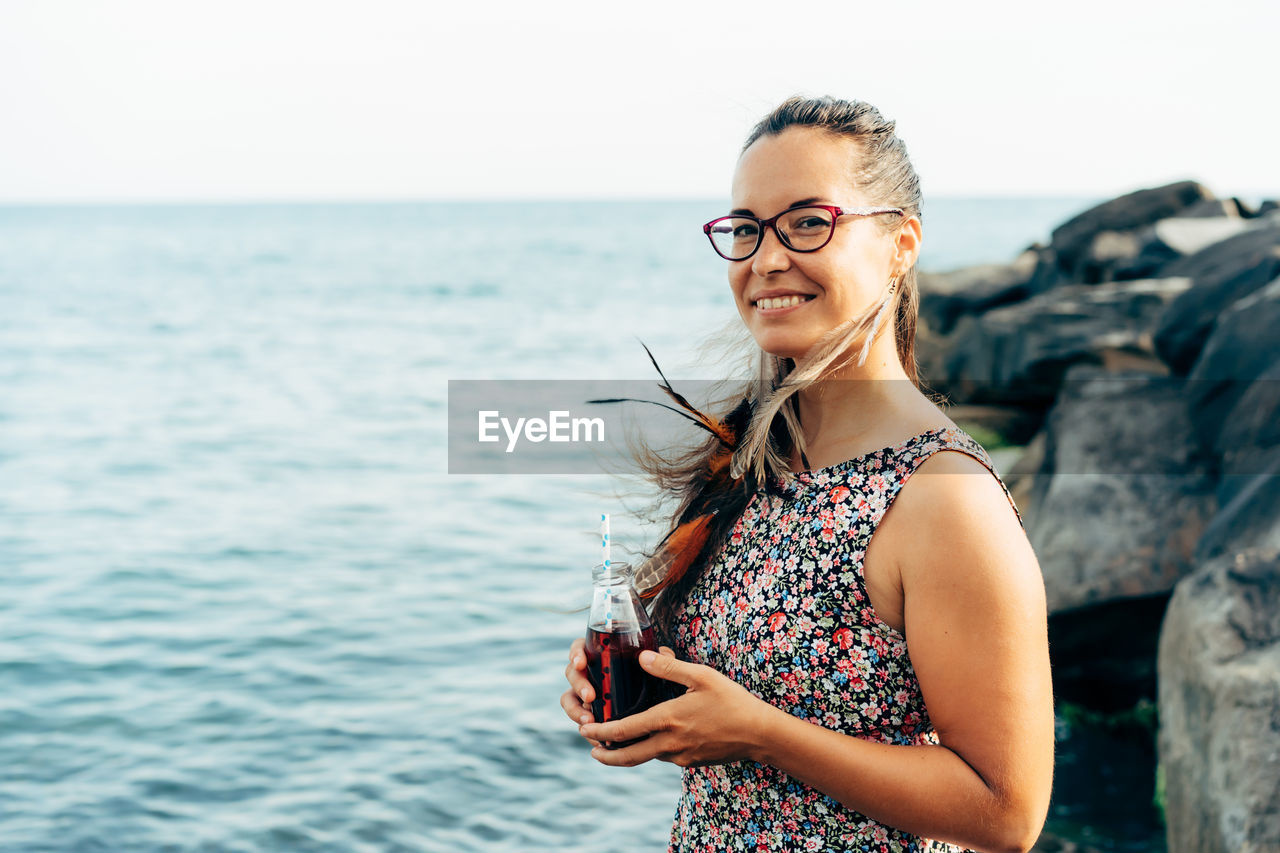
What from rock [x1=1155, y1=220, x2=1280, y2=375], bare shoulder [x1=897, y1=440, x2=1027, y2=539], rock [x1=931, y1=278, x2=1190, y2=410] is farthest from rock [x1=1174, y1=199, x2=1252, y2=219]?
bare shoulder [x1=897, y1=440, x2=1027, y2=539]

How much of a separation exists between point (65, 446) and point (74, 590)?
790cm

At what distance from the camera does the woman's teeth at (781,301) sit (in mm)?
2369

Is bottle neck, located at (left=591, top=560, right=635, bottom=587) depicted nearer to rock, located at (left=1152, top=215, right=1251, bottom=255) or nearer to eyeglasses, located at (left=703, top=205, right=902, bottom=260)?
eyeglasses, located at (left=703, top=205, right=902, bottom=260)

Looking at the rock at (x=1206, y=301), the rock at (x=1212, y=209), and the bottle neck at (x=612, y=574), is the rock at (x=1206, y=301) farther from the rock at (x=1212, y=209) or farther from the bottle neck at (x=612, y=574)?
the bottle neck at (x=612, y=574)

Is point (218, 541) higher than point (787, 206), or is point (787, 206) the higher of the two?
point (787, 206)

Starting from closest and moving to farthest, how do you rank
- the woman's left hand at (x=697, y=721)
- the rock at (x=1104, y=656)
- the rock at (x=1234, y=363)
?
the woman's left hand at (x=697, y=721) → the rock at (x=1234, y=363) → the rock at (x=1104, y=656)

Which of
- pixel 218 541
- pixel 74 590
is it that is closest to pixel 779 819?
pixel 74 590

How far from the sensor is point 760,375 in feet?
9.37

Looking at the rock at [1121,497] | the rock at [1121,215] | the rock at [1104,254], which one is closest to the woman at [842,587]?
the rock at [1121,497]

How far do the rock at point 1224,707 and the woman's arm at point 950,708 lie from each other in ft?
8.64

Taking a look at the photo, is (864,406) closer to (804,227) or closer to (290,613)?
(804,227)

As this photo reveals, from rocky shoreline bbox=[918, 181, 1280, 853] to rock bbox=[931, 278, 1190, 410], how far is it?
0.02 meters

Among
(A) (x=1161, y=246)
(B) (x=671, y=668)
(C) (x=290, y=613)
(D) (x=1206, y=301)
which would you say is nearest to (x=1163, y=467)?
(D) (x=1206, y=301)

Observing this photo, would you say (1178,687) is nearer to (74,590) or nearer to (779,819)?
(779,819)
